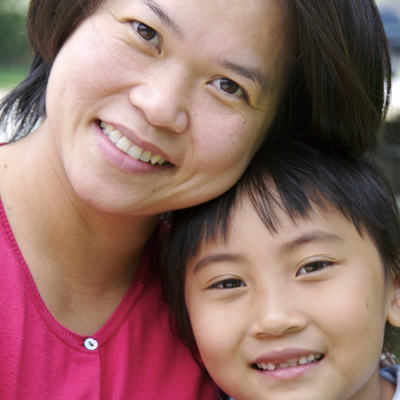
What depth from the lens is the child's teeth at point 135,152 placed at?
1.67 meters

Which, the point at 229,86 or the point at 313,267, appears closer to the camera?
the point at 229,86

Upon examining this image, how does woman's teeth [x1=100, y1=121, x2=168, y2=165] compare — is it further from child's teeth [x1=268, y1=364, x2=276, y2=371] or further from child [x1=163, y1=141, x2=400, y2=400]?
child's teeth [x1=268, y1=364, x2=276, y2=371]

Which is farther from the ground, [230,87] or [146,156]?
[230,87]

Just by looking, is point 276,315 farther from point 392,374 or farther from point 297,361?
point 392,374

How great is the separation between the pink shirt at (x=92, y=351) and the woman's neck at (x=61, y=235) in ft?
0.16

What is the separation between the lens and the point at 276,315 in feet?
5.59

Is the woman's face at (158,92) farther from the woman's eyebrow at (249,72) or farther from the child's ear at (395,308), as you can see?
the child's ear at (395,308)

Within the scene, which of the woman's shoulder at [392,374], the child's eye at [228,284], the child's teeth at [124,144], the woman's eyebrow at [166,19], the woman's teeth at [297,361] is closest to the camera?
the woman's eyebrow at [166,19]

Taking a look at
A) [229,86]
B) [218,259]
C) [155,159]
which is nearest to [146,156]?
[155,159]

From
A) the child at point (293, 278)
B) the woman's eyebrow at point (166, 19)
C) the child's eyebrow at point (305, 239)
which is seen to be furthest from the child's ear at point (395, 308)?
the woman's eyebrow at point (166, 19)

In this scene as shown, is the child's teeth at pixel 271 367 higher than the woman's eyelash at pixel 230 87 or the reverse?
the reverse

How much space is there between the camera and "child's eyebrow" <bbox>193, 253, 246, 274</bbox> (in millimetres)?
1838

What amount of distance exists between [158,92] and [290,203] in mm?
601

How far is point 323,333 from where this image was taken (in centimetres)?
175
